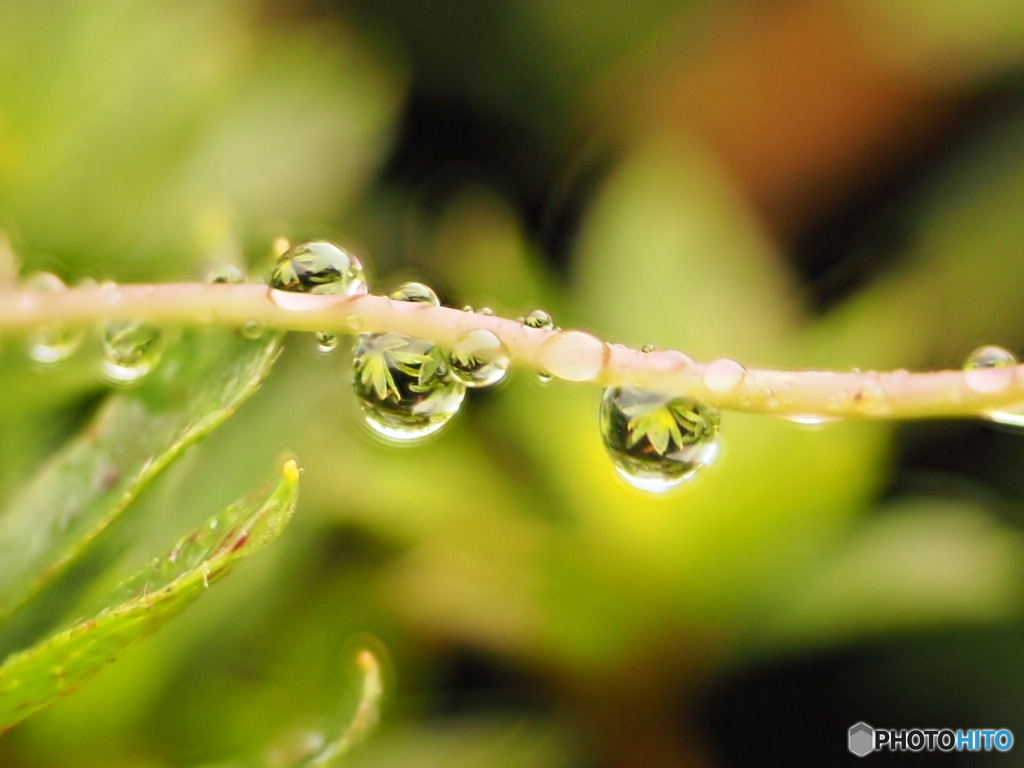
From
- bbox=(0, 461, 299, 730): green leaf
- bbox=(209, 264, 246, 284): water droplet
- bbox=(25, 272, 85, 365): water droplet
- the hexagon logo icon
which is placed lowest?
bbox=(0, 461, 299, 730): green leaf

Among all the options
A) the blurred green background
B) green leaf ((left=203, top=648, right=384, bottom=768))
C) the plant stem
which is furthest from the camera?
the blurred green background

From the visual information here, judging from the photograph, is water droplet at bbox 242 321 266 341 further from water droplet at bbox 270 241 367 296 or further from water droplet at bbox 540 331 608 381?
water droplet at bbox 540 331 608 381

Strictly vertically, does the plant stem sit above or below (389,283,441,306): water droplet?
below

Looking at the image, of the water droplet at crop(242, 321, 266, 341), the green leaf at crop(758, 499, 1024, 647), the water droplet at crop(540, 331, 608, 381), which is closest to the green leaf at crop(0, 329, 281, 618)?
the water droplet at crop(242, 321, 266, 341)

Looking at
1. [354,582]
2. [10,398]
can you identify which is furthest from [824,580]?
[10,398]

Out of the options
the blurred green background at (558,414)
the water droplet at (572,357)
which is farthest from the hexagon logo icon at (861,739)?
the water droplet at (572,357)

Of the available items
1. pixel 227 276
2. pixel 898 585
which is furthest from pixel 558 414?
pixel 227 276

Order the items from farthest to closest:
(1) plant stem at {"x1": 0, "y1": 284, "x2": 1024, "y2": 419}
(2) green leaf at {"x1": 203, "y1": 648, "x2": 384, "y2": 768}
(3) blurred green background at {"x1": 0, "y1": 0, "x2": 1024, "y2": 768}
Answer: (3) blurred green background at {"x1": 0, "y1": 0, "x2": 1024, "y2": 768}
(2) green leaf at {"x1": 203, "y1": 648, "x2": 384, "y2": 768}
(1) plant stem at {"x1": 0, "y1": 284, "x2": 1024, "y2": 419}

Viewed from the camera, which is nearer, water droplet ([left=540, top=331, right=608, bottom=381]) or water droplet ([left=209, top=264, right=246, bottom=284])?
water droplet ([left=540, top=331, right=608, bottom=381])

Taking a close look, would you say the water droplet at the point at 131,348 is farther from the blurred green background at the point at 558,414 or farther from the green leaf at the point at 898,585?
the green leaf at the point at 898,585

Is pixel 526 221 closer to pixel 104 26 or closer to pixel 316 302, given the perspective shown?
pixel 104 26
